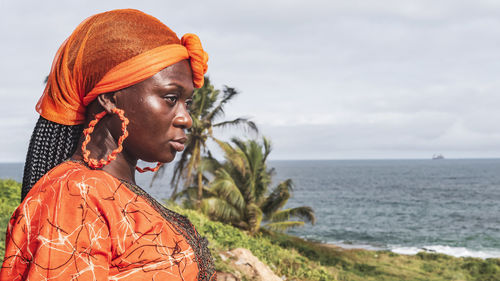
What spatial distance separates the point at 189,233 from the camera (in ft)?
6.00

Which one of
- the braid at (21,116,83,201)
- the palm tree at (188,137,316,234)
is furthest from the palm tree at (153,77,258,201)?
the braid at (21,116,83,201)

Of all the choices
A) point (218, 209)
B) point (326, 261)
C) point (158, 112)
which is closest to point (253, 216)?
point (218, 209)

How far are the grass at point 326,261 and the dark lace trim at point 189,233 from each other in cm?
543

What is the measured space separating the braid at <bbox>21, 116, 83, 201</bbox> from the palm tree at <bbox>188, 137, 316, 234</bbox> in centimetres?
1576

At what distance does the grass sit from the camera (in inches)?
384

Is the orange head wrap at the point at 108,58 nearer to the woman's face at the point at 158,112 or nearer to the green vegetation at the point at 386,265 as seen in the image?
the woman's face at the point at 158,112

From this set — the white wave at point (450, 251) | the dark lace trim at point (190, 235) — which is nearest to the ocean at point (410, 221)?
the white wave at point (450, 251)

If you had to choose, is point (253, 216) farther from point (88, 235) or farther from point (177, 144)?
point (88, 235)

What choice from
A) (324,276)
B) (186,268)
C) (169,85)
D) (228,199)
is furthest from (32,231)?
(228,199)

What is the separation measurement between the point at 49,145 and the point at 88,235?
683 millimetres

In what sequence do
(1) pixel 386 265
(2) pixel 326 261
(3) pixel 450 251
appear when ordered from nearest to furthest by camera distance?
(2) pixel 326 261 < (1) pixel 386 265 < (3) pixel 450 251

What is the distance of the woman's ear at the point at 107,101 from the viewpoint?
5.30ft

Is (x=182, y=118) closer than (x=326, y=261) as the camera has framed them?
Yes

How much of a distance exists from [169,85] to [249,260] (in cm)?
634
